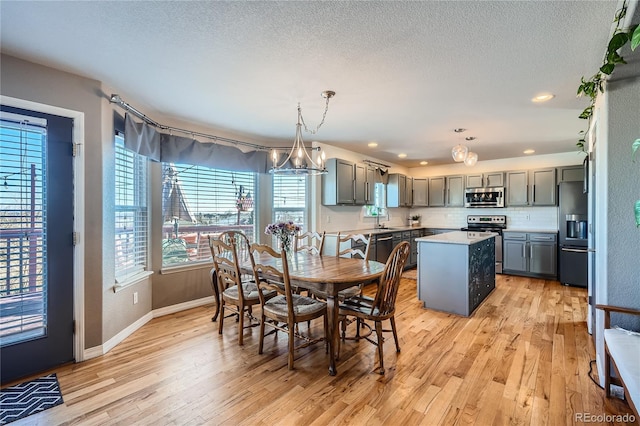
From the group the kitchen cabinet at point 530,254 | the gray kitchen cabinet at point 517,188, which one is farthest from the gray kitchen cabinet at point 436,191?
the kitchen cabinet at point 530,254

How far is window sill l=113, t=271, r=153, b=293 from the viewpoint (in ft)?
9.46

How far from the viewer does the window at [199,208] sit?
3.78m

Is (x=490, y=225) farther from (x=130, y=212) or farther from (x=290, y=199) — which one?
(x=130, y=212)

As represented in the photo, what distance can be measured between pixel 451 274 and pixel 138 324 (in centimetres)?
365

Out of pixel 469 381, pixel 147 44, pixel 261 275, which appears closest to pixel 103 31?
pixel 147 44

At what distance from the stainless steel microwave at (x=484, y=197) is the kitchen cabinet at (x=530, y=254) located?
0.76 meters

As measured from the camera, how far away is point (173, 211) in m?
3.80

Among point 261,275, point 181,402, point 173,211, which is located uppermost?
point 173,211

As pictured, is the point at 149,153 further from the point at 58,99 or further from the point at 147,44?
the point at 147,44

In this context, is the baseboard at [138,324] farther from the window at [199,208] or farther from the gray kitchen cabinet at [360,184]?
the gray kitchen cabinet at [360,184]

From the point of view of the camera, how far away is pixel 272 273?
8.02 feet

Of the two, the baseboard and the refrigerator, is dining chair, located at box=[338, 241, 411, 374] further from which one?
the refrigerator

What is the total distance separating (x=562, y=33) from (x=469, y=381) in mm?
2491

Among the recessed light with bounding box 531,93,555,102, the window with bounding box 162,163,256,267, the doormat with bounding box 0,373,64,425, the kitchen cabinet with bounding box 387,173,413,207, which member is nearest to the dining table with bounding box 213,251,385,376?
the window with bounding box 162,163,256,267
